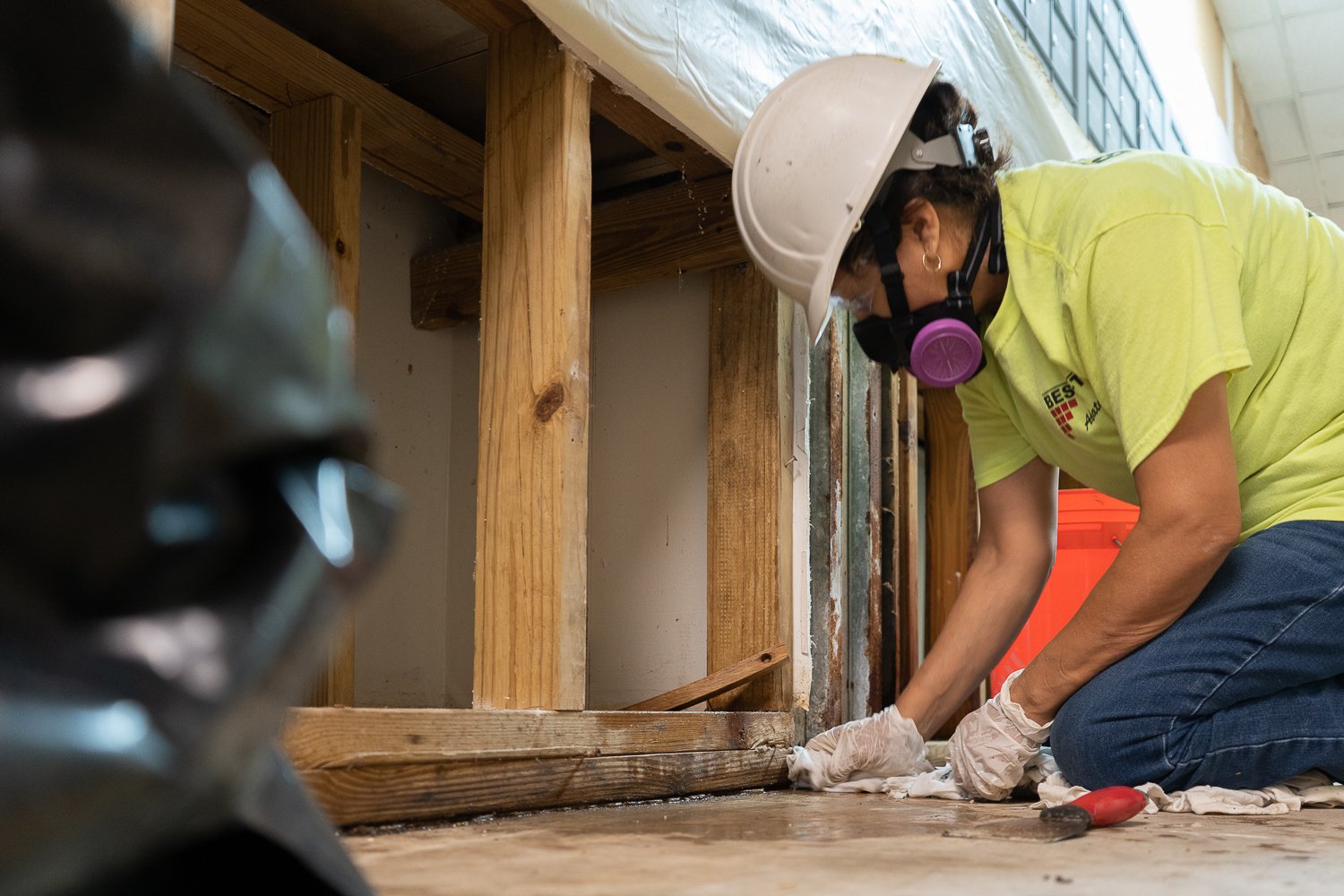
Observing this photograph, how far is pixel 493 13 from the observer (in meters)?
1.78

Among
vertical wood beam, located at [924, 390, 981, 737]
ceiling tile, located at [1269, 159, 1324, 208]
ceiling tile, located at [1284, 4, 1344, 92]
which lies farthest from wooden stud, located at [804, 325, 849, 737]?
ceiling tile, located at [1269, 159, 1324, 208]

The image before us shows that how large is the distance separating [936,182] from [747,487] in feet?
2.46

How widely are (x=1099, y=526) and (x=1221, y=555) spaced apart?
58.1 inches

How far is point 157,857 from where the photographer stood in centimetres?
41

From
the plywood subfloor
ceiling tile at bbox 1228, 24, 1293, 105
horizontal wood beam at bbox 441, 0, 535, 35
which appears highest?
ceiling tile at bbox 1228, 24, 1293, 105

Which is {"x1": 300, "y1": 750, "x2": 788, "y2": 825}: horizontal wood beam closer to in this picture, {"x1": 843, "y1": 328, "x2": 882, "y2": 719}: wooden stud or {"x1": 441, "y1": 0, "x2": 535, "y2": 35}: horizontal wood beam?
{"x1": 843, "y1": 328, "x2": 882, "y2": 719}: wooden stud

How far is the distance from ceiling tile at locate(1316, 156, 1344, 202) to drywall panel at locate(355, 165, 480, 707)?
7332mm

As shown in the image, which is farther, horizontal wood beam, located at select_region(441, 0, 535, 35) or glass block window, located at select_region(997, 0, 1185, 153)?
glass block window, located at select_region(997, 0, 1185, 153)

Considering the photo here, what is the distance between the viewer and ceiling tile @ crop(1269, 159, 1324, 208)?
804 cm

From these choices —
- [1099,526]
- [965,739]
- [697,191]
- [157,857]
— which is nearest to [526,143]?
[697,191]

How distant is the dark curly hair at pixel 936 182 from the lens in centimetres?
180

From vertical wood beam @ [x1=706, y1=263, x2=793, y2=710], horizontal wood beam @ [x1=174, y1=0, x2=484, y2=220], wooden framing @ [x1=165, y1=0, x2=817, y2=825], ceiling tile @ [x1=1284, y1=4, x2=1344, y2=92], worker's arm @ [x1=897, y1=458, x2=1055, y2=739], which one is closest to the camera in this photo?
wooden framing @ [x1=165, y1=0, x2=817, y2=825]

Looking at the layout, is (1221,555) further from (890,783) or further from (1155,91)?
(1155,91)

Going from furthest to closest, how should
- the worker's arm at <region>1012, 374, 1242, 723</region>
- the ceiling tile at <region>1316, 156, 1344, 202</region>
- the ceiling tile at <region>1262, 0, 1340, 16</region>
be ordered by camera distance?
1. the ceiling tile at <region>1316, 156, 1344, 202</region>
2. the ceiling tile at <region>1262, 0, 1340, 16</region>
3. the worker's arm at <region>1012, 374, 1242, 723</region>
